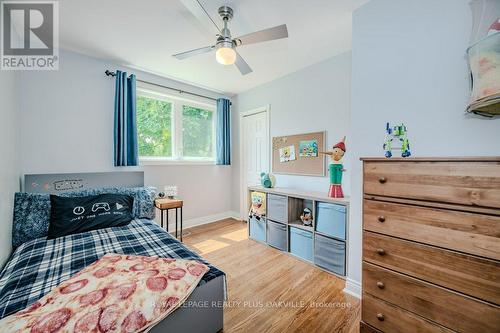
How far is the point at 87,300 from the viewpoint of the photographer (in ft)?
3.45

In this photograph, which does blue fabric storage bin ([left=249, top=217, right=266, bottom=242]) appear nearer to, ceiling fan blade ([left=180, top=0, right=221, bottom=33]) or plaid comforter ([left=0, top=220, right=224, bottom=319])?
plaid comforter ([left=0, top=220, right=224, bottom=319])

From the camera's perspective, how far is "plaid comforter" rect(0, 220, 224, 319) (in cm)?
116

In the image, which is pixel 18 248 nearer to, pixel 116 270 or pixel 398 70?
pixel 116 270

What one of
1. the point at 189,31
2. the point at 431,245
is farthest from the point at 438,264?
the point at 189,31

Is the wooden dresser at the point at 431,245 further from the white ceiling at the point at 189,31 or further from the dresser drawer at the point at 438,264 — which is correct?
the white ceiling at the point at 189,31

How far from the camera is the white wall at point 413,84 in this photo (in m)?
1.30

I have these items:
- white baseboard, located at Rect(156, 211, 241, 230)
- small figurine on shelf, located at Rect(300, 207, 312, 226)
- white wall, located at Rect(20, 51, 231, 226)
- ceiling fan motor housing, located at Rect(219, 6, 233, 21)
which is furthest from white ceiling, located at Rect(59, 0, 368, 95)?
white baseboard, located at Rect(156, 211, 241, 230)

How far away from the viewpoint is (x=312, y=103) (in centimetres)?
283

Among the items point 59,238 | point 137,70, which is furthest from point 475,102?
point 137,70

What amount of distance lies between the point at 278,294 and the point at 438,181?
1517 mm

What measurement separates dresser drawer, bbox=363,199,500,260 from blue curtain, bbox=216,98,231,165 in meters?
2.92

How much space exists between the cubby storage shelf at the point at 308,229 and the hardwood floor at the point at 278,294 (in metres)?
0.11

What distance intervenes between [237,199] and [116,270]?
9.44ft

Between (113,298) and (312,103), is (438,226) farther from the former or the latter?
(312,103)
